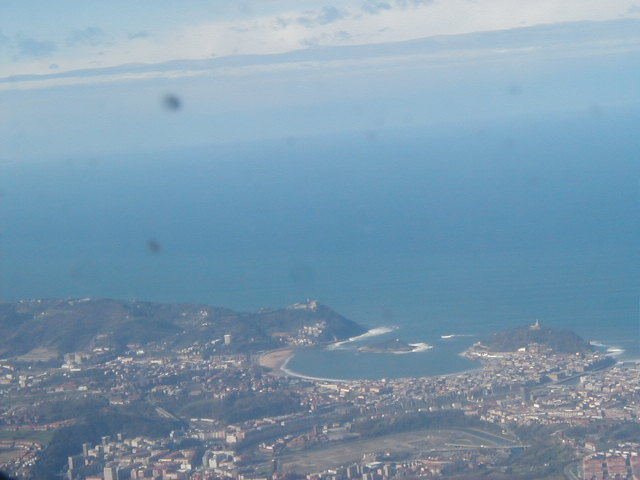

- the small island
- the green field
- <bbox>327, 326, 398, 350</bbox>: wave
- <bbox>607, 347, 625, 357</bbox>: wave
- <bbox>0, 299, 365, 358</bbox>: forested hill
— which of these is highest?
<bbox>0, 299, 365, 358</bbox>: forested hill

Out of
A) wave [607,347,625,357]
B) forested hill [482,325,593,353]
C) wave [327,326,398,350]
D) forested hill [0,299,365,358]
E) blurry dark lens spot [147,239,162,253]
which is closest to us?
wave [607,347,625,357]

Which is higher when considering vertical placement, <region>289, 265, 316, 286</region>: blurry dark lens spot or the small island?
<region>289, 265, 316, 286</region>: blurry dark lens spot

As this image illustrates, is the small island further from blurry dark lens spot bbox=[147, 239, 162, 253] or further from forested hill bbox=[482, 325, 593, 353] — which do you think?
blurry dark lens spot bbox=[147, 239, 162, 253]

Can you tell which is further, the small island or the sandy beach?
the sandy beach

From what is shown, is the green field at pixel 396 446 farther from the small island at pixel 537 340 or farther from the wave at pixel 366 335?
the wave at pixel 366 335

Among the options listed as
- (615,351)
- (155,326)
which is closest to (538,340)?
(615,351)

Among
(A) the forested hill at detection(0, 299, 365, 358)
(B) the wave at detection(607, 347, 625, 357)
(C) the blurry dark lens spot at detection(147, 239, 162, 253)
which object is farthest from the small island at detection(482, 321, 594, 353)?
(C) the blurry dark lens spot at detection(147, 239, 162, 253)

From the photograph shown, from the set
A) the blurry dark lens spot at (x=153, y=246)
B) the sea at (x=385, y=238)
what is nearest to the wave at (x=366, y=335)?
the sea at (x=385, y=238)
